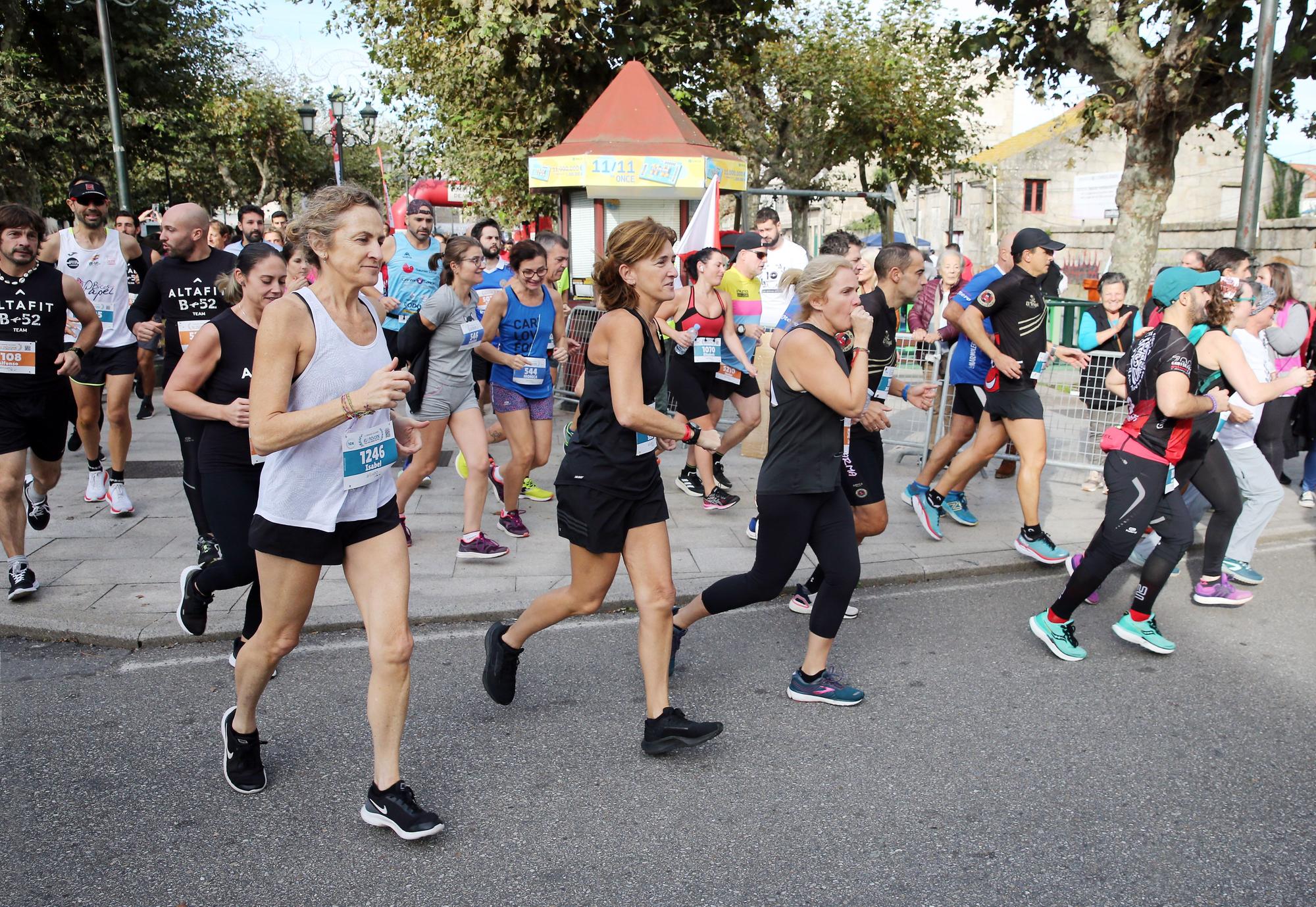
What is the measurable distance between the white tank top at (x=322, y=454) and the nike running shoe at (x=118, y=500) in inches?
166

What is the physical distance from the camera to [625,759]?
3627 millimetres

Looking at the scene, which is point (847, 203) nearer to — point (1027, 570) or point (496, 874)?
point (1027, 570)

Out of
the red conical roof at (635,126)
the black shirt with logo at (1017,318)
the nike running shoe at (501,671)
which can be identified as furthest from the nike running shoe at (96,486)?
the red conical roof at (635,126)

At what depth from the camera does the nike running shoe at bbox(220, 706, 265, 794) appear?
335cm

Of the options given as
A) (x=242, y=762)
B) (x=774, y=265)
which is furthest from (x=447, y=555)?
(x=774, y=265)

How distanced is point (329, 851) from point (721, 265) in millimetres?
4738

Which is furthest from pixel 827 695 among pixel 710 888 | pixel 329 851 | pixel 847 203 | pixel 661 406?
pixel 847 203

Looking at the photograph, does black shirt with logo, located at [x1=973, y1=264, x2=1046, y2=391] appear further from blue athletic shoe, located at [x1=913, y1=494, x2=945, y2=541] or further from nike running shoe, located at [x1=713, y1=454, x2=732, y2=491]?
nike running shoe, located at [x1=713, y1=454, x2=732, y2=491]

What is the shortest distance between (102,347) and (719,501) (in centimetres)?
429

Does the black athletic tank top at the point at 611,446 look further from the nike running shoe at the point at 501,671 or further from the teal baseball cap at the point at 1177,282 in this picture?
the teal baseball cap at the point at 1177,282

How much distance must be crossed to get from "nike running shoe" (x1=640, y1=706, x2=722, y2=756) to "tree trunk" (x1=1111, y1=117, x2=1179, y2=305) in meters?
11.7

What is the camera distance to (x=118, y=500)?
21.7ft

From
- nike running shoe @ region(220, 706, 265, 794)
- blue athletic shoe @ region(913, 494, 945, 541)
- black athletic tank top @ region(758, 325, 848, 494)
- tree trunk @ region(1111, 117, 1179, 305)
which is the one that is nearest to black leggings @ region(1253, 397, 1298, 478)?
blue athletic shoe @ region(913, 494, 945, 541)

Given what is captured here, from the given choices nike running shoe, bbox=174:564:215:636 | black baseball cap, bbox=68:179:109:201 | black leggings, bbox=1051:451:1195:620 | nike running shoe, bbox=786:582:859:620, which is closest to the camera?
nike running shoe, bbox=174:564:215:636
